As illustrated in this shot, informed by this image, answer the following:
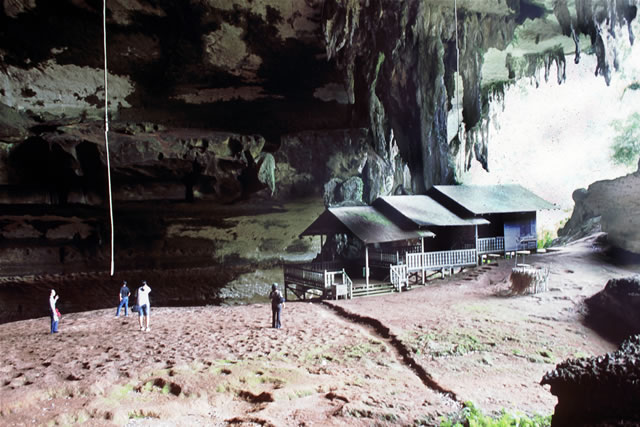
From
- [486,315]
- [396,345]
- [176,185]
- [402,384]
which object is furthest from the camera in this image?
[176,185]

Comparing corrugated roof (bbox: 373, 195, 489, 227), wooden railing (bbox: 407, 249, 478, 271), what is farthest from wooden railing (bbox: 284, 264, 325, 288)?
corrugated roof (bbox: 373, 195, 489, 227)

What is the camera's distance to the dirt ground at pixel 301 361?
7289 mm

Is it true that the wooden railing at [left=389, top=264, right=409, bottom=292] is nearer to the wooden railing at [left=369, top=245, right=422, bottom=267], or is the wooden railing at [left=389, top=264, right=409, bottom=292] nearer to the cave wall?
the wooden railing at [left=369, top=245, right=422, bottom=267]

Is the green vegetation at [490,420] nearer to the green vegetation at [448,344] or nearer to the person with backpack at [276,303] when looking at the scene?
the green vegetation at [448,344]

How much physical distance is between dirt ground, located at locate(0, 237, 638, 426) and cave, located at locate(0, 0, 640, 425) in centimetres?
168

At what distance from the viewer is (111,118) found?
73.0 ft

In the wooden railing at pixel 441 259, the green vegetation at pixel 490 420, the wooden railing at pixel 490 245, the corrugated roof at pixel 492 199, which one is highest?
the corrugated roof at pixel 492 199

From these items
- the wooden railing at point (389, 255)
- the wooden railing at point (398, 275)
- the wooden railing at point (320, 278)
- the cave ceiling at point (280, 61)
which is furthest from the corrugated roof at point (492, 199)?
the wooden railing at point (320, 278)

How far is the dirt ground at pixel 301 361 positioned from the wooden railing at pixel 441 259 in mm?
3318

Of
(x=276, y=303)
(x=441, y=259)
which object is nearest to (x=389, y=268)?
(x=441, y=259)

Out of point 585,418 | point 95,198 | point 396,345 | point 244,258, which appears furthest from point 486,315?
point 95,198

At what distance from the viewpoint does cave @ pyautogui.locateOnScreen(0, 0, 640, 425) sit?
19.3 m

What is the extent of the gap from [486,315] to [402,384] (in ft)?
20.9

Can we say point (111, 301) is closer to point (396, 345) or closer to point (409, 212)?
point (409, 212)
